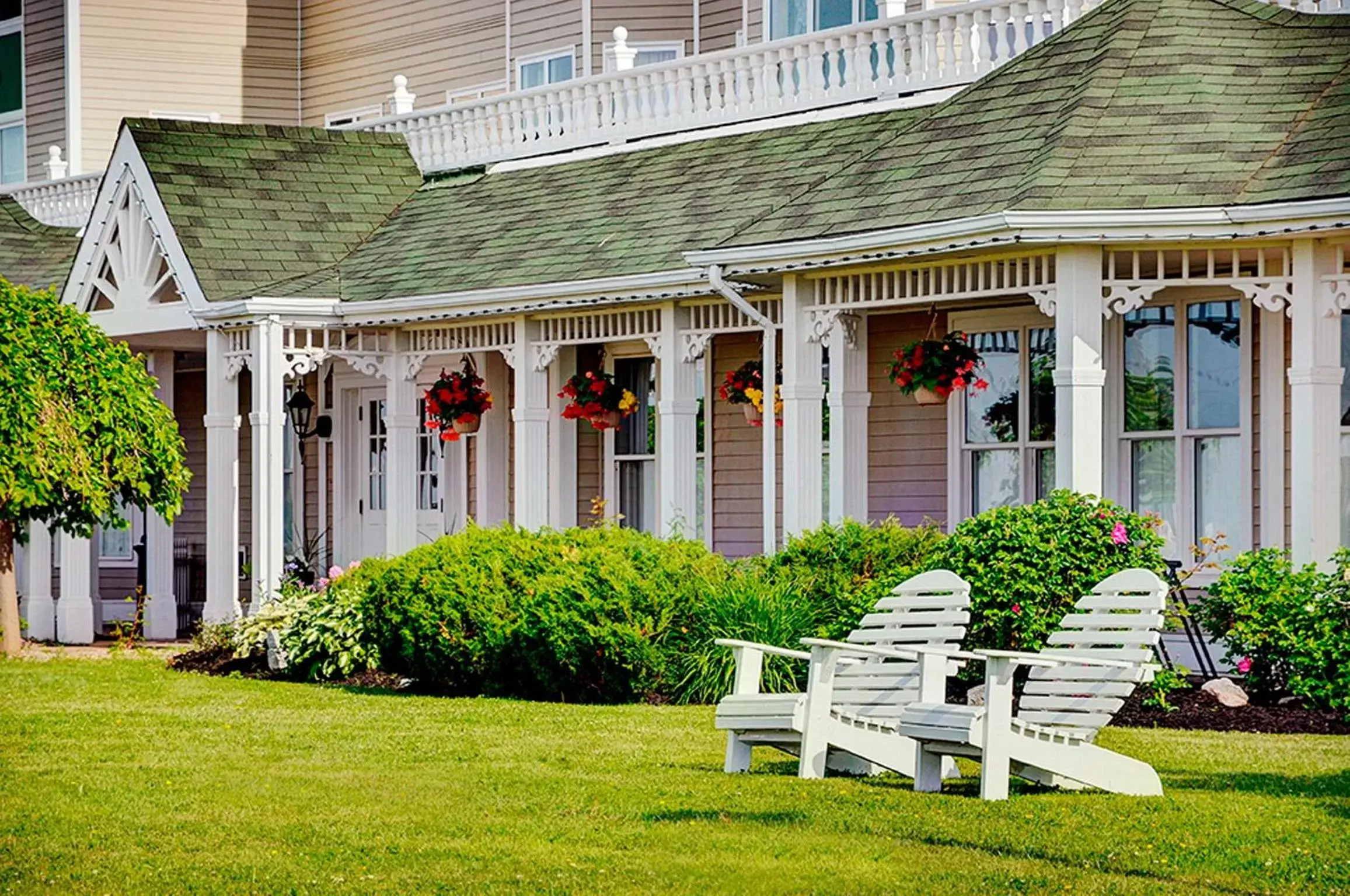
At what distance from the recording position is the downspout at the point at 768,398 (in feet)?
58.6

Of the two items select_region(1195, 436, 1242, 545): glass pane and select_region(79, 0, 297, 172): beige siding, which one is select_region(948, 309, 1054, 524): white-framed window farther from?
select_region(79, 0, 297, 172): beige siding

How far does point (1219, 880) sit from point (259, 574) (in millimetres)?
14203

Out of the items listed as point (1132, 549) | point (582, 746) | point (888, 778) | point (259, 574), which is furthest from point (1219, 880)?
point (259, 574)

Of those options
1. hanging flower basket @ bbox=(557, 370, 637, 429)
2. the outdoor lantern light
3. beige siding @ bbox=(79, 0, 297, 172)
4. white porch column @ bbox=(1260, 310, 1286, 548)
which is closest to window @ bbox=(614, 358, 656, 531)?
hanging flower basket @ bbox=(557, 370, 637, 429)

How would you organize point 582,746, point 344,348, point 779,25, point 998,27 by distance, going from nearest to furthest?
point 582,746 < point 998,27 < point 344,348 < point 779,25

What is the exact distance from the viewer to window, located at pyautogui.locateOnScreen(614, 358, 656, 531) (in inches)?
902

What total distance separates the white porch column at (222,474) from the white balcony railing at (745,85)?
3.74 m

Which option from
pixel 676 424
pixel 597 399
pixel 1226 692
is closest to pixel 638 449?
pixel 597 399

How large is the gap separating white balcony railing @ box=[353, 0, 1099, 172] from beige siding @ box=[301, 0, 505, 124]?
147 inches

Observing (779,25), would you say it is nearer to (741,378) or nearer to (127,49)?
(741,378)

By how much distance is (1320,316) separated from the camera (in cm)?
1516

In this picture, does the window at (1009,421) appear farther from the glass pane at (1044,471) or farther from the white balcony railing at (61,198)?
the white balcony railing at (61,198)

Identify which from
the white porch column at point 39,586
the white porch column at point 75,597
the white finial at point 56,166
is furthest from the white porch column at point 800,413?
the white finial at point 56,166

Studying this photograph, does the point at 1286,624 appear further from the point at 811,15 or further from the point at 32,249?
the point at 32,249
